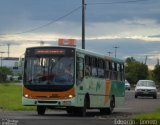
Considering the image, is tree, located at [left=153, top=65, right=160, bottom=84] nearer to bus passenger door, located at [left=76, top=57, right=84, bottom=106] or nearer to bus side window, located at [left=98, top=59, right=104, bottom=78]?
bus side window, located at [left=98, top=59, right=104, bottom=78]

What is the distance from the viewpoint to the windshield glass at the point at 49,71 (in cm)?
2506

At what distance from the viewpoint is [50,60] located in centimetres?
2534

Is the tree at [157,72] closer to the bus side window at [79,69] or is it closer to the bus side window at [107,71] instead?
the bus side window at [107,71]

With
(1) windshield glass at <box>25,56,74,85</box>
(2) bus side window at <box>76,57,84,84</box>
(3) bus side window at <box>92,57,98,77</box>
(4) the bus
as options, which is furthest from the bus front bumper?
(3) bus side window at <box>92,57,98,77</box>

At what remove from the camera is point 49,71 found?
82.5 feet

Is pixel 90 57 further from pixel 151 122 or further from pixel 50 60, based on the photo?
pixel 151 122

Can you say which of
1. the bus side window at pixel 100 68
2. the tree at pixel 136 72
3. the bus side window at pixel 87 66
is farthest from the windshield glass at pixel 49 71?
the tree at pixel 136 72

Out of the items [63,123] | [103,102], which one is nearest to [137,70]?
[103,102]

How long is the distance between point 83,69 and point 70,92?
1.52 m

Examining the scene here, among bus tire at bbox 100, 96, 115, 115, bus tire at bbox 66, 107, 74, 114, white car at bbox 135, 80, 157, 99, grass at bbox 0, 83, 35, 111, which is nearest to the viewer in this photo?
bus tire at bbox 66, 107, 74, 114

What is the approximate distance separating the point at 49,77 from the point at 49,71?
27 cm

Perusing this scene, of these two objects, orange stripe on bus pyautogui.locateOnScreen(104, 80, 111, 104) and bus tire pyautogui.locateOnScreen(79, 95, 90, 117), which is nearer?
bus tire pyautogui.locateOnScreen(79, 95, 90, 117)

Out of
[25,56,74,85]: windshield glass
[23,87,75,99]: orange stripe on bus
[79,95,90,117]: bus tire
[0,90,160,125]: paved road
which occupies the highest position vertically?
[25,56,74,85]: windshield glass

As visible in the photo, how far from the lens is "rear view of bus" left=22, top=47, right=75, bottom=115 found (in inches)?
985
